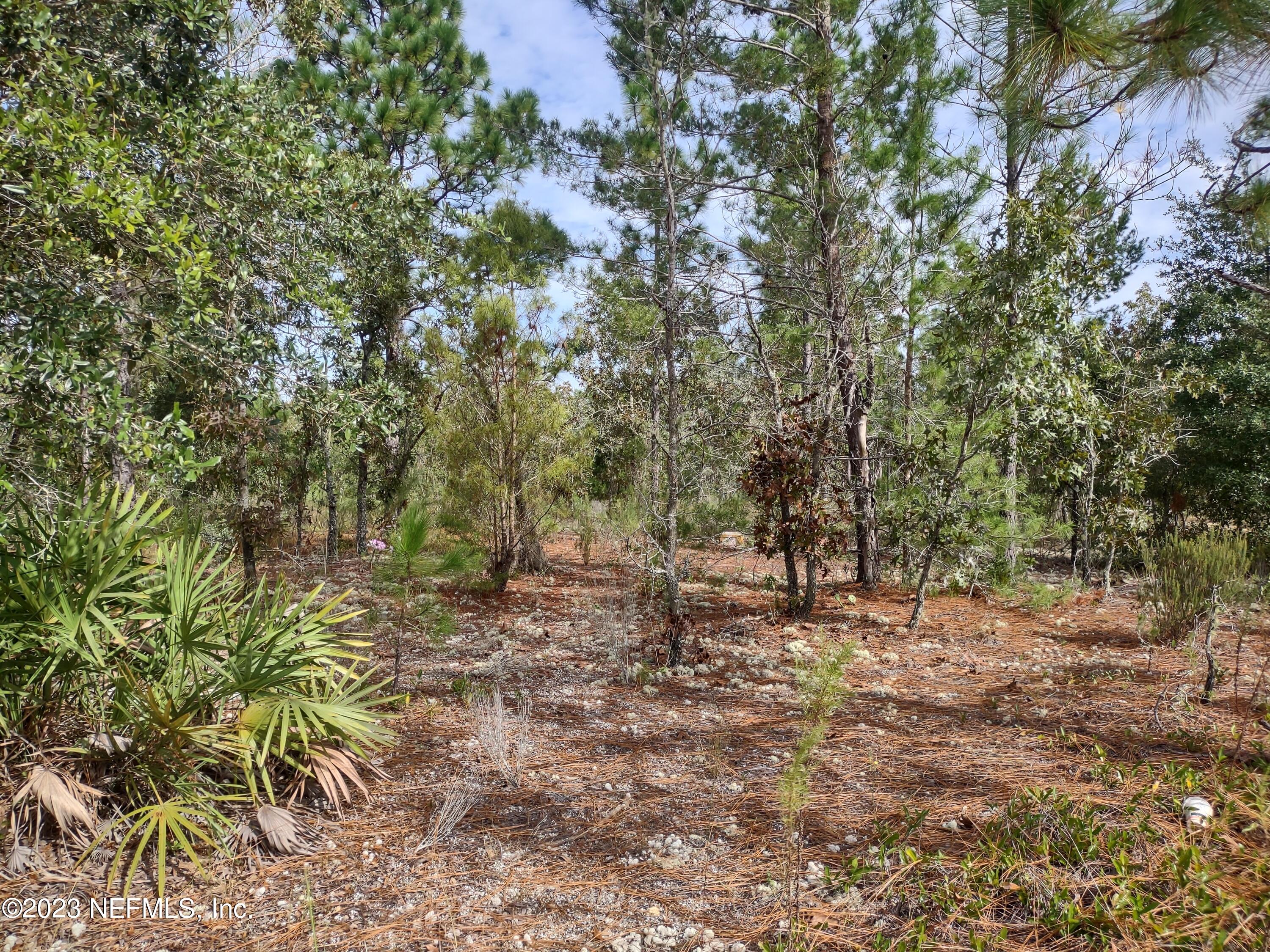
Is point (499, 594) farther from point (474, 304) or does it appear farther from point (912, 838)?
point (912, 838)

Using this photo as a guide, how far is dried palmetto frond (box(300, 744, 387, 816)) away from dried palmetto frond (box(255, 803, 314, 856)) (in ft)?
0.62

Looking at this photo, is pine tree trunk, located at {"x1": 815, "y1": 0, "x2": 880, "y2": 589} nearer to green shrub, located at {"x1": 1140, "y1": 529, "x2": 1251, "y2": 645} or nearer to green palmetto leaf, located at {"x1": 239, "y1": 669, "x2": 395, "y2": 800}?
green shrub, located at {"x1": 1140, "y1": 529, "x2": 1251, "y2": 645}

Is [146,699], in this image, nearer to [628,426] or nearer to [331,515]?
[331,515]

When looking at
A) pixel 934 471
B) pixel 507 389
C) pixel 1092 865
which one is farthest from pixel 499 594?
pixel 1092 865

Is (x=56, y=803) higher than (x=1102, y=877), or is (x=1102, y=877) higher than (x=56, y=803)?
(x=56, y=803)

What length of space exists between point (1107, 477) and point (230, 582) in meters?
9.33

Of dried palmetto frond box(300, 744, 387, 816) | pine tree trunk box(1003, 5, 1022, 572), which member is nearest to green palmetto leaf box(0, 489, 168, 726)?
A: dried palmetto frond box(300, 744, 387, 816)

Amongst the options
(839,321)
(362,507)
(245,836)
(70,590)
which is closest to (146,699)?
(70,590)

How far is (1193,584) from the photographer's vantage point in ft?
16.8

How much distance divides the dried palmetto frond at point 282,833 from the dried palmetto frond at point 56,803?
22.1 inches

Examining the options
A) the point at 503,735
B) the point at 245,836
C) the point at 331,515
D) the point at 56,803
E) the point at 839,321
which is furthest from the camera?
the point at 331,515

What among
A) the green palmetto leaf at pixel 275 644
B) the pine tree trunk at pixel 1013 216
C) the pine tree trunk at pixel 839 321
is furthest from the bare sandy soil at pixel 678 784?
the pine tree trunk at pixel 839 321

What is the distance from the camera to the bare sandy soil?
2168 millimetres

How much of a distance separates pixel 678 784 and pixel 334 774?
155cm
